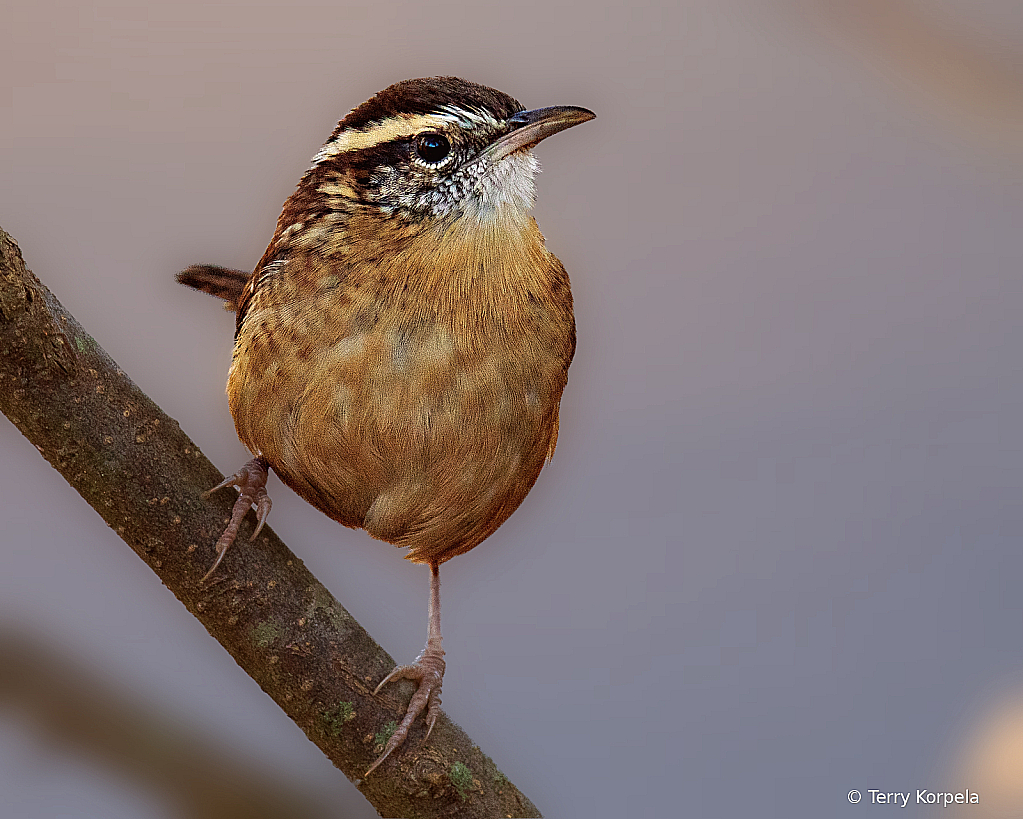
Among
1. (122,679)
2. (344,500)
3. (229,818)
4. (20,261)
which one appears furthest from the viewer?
(122,679)

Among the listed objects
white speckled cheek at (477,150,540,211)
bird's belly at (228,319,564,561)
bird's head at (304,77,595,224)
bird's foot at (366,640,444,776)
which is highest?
bird's head at (304,77,595,224)

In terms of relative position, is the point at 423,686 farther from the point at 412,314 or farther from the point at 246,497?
the point at 412,314

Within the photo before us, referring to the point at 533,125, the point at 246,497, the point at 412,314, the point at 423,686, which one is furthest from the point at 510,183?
the point at 423,686

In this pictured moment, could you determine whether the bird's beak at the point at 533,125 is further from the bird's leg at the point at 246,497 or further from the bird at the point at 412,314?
the bird's leg at the point at 246,497

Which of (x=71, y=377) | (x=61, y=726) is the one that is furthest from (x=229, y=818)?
(x=71, y=377)

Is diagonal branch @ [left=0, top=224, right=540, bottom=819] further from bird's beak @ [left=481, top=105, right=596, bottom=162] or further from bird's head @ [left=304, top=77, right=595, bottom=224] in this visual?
bird's beak @ [left=481, top=105, right=596, bottom=162]

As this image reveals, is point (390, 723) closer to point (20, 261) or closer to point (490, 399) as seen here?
point (490, 399)

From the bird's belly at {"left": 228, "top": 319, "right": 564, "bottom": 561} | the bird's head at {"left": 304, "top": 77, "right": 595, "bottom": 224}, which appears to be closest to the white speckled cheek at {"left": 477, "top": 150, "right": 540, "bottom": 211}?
the bird's head at {"left": 304, "top": 77, "right": 595, "bottom": 224}
